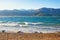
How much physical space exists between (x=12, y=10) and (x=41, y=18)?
5361 millimetres

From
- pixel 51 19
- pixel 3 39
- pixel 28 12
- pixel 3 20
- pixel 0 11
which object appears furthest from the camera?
A: pixel 51 19

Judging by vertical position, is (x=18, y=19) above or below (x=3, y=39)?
below

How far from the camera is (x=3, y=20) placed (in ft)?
56.4

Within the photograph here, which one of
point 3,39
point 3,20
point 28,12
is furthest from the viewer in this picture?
point 3,20

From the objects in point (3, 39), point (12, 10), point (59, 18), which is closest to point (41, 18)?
point (59, 18)

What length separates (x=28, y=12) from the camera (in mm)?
15062

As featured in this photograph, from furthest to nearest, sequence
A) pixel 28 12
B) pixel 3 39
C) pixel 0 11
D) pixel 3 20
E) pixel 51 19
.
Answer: pixel 51 19 → pixel 3 20 → pixel 28 12 → pixel 0 11 → pixel 3 39

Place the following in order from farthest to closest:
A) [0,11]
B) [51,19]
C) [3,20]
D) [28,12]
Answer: [51,19]
[3,20]
[28,12]
[0,11]

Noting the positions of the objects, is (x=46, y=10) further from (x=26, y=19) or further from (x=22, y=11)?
(x=26, y=19)

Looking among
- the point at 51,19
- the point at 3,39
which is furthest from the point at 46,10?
the point at 3,39

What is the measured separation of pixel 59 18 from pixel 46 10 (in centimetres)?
277

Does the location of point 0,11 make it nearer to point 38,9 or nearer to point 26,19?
point 38,9

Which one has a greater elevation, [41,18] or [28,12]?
[28,12]

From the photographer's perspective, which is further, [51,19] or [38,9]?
[51,19]
